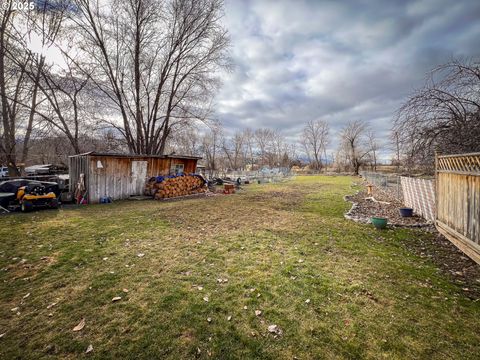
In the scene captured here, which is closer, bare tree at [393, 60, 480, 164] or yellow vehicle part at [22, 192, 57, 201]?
bare tree at [393, 60, 480, 164]

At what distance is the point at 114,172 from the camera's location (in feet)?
39.9

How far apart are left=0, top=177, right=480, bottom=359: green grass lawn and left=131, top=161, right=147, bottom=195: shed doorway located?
727 centimetres

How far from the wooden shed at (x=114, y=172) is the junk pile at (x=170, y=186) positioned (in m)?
0.66

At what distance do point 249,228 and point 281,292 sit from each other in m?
3.41

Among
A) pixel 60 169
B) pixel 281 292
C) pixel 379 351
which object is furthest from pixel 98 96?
pixel 379 351

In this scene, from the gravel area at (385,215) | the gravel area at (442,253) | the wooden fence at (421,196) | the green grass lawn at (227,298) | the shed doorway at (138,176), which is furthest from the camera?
the shed doorway at (138,176)

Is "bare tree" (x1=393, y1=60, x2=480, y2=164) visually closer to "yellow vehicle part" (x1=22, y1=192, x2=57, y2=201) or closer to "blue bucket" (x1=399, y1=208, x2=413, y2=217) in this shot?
"blue bucket" (x1=399, y1=208, x2=413, y2=217)

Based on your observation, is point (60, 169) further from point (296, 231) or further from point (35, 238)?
point (296, 231)

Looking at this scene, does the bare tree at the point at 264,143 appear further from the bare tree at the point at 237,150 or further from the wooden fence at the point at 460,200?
the wooden fence at the point at 460,200

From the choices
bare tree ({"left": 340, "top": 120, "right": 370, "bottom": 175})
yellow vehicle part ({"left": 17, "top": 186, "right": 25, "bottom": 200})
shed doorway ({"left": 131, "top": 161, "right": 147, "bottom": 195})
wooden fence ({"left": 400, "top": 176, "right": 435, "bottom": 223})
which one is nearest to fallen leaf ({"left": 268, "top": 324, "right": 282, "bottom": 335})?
wooden fence ({"left": 400, "top": 176, "right": 435, "bottom": 223})

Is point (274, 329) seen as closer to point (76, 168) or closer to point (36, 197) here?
point (36, 197)

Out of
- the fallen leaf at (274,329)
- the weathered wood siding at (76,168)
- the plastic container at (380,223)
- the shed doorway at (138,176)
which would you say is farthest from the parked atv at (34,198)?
the plastic container at (380,223)

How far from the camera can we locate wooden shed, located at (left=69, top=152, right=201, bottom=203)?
11.3 m

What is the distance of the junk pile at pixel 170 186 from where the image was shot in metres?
12.9
